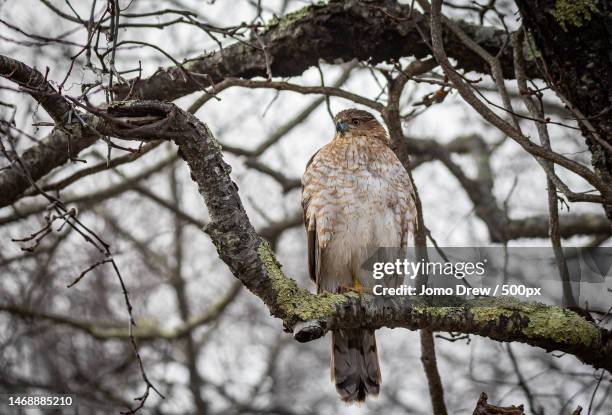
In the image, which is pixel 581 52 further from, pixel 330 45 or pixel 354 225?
pixel 354 225

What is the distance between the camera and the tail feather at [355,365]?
4.89m

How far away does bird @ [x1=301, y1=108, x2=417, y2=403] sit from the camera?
4.95m

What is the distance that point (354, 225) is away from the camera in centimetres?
499

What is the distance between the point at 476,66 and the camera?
5059mm

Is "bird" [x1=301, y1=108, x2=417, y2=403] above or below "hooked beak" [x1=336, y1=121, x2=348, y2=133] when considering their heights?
below

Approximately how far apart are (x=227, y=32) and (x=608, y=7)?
2053mm

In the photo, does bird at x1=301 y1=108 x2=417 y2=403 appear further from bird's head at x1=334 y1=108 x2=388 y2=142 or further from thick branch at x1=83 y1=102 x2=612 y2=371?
thick branch at x1=83 y1=102 x2=612 y2=371

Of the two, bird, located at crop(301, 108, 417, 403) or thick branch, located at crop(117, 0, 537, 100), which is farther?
bird, located at crop(301, 108, 417, 403)

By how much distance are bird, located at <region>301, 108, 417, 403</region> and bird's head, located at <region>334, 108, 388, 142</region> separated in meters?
0.40

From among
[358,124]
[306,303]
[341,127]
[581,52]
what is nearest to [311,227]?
[341,127]

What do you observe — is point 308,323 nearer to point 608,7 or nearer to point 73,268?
point 608,7

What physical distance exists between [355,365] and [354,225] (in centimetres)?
92

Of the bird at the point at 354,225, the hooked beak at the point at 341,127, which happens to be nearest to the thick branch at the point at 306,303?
the bird at the point at 354,225

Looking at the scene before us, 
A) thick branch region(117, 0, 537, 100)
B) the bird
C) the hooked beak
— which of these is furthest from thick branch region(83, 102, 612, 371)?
the hooked beak
